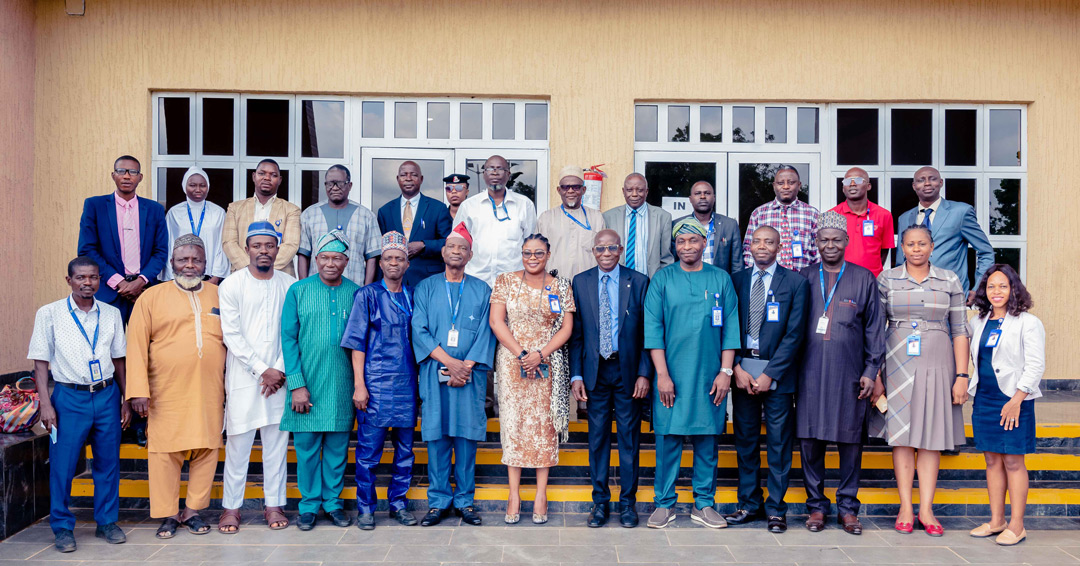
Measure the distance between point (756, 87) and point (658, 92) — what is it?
103 cm

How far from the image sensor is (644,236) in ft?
19.9

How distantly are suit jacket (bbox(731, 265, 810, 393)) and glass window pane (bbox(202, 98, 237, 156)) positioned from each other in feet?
19.4

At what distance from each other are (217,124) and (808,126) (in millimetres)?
6322

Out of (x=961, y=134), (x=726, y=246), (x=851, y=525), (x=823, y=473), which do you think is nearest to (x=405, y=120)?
(x=726, y=246)

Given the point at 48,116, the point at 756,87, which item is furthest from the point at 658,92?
the point at 48,116

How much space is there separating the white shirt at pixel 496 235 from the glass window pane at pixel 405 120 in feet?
7.30

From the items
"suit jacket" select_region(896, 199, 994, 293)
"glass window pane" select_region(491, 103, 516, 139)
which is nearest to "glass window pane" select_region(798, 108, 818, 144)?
"suit jacket" select_region(896, 199, 994, 293)

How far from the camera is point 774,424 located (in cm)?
502

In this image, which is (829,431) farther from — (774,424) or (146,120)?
(146,120)

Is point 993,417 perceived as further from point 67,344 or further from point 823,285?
point 67,344

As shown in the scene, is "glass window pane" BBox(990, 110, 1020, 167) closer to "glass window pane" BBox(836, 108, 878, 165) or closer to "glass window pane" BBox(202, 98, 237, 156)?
"glass window pane" BBox(836, 108, 878, 165)

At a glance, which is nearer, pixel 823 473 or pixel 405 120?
pixel 823 473

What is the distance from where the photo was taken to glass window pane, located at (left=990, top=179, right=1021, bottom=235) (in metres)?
8.01

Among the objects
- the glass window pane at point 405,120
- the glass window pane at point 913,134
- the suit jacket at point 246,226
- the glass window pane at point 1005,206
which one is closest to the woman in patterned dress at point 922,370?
the glass window pane at point 913,134
